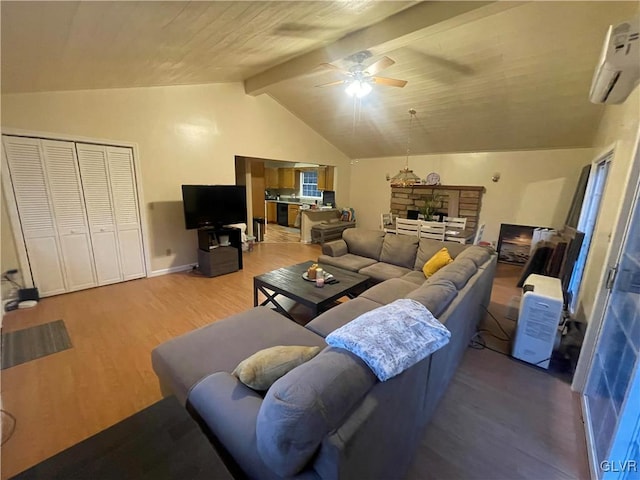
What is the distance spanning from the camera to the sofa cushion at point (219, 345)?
1452 mm

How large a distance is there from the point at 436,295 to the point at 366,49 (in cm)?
282

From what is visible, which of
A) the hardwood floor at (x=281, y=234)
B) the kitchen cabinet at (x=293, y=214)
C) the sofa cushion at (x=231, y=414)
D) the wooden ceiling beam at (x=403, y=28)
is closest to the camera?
the sofa cushion at (x=231, y=414)

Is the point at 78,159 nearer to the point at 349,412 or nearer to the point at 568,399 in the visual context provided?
the point at 349,412

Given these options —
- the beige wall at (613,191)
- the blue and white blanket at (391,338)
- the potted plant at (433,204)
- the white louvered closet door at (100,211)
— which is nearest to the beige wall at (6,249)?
the white louvered closet door at (100,211)

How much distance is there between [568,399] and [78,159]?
5570 millimetres

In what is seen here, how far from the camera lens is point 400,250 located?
371 centimetres

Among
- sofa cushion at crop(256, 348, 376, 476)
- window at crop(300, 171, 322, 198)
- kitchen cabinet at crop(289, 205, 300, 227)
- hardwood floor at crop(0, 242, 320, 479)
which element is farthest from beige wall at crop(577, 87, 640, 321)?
window at crop(300, 171, 322, 198)

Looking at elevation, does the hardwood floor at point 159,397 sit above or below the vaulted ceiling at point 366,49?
below

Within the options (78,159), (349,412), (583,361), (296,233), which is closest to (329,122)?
(296,233)

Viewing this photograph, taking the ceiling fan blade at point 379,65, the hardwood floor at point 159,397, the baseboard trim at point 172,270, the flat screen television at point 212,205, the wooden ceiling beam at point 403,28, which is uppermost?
the wooden ceiling beam at point 403,28

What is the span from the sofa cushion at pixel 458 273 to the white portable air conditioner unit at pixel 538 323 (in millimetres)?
469

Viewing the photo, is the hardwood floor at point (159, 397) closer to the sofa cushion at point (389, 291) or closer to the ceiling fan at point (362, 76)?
the sofa cushion at point (389, 291)

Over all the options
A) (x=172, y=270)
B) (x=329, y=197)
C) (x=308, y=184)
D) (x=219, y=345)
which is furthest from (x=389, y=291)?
(x=308, y=184)

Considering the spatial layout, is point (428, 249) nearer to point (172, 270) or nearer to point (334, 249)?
point (334, 249)
